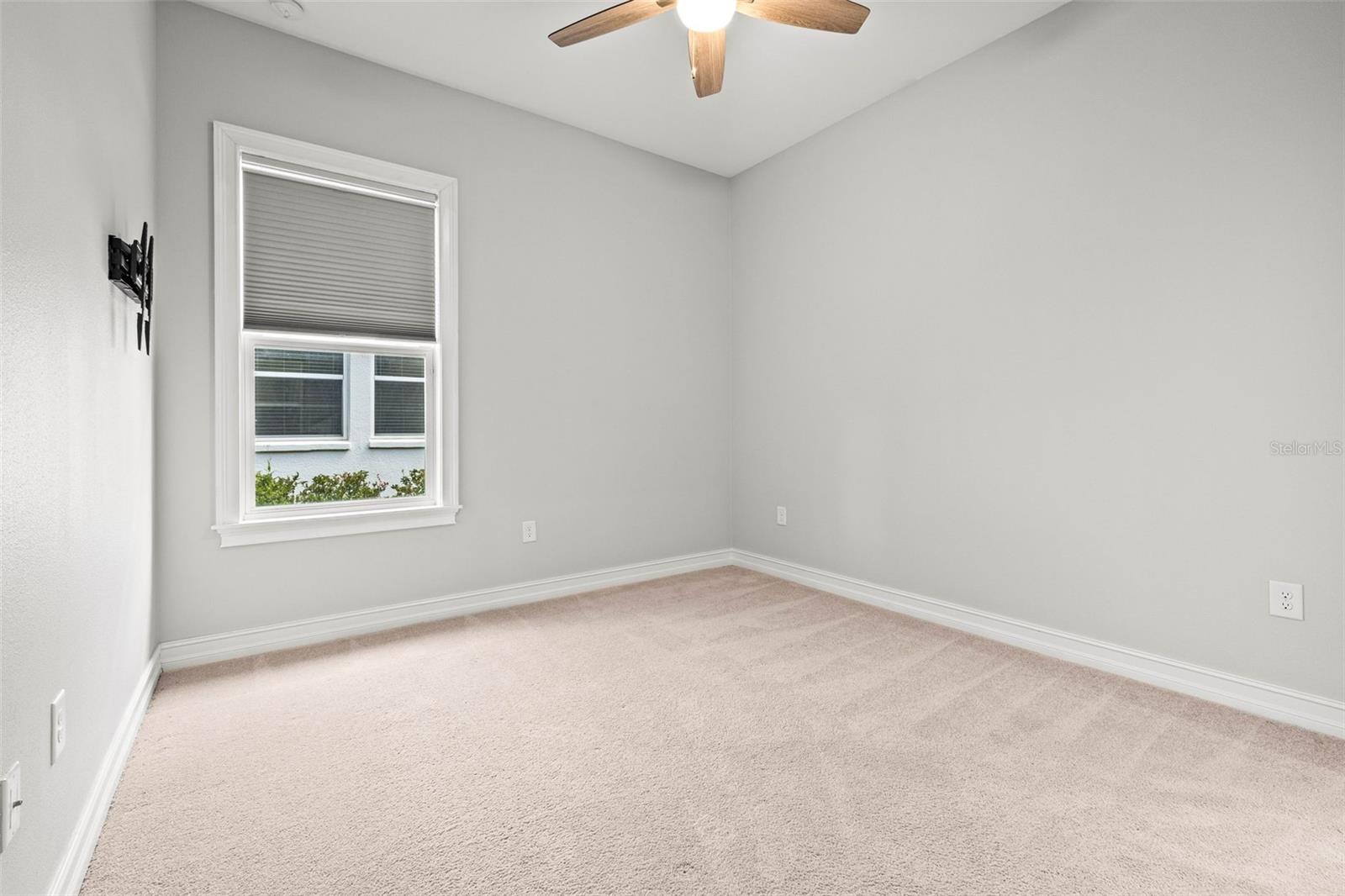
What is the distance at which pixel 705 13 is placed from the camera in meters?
2.08

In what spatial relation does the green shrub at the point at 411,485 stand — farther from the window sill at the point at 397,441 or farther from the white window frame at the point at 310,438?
the white window frame at the point at 310,438

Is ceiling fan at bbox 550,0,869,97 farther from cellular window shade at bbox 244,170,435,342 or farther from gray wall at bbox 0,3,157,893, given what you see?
gray wall at bbox 0,3,157,893

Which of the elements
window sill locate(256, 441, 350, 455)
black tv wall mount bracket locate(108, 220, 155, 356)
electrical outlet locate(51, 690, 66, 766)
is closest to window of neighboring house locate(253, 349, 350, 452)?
window sill locate(256, 441, 350, 455)

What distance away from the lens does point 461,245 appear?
3246 mm

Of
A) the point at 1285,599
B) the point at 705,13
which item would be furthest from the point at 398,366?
the point at 1285,599

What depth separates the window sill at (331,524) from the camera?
8.75 ft

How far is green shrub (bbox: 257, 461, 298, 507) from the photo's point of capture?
111 inches

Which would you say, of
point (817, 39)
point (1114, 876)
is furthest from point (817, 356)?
point (1114, 876)

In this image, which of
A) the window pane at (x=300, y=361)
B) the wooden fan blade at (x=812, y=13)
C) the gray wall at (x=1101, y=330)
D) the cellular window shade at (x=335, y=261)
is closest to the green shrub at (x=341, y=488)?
the window pane at (x=300, y=361)

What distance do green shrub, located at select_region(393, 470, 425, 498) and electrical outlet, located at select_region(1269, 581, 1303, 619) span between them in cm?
356

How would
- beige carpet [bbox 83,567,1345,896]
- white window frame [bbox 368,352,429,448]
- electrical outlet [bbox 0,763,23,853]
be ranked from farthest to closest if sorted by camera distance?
white window frame [bbox 368,352,429,448]
beige carpet [bbox 83,567,1345,896]
electrical outlet [bbox 0,763,23,853]

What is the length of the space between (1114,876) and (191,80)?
4.03 metres

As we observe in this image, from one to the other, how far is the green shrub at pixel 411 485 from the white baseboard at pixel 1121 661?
2356mm

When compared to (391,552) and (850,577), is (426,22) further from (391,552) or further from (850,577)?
(850,577)
